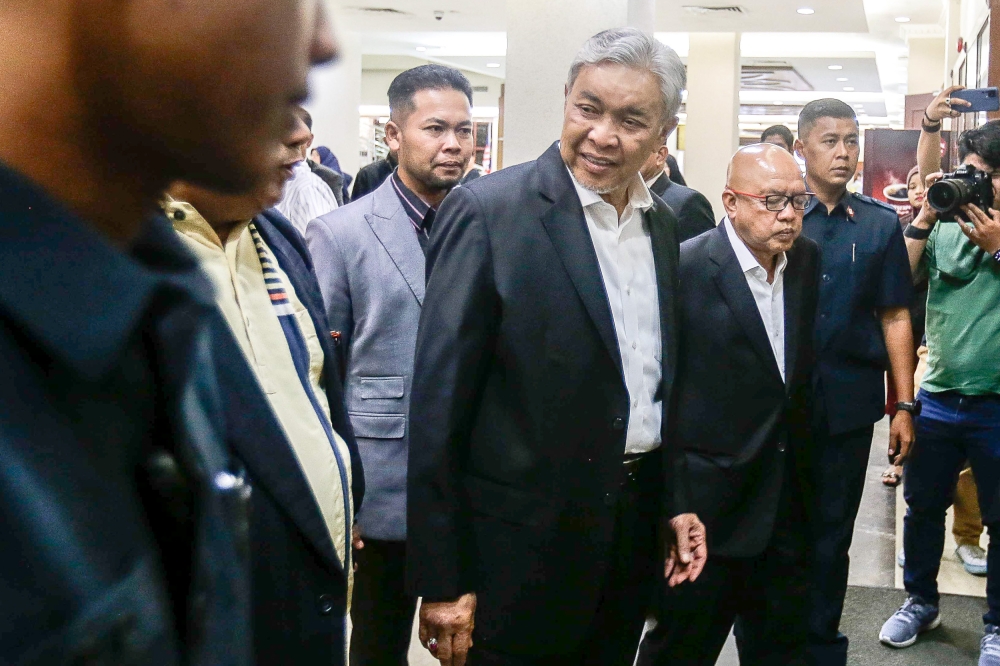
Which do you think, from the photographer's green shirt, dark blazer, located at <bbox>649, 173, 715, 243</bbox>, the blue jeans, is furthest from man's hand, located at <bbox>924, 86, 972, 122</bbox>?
the blue jeans

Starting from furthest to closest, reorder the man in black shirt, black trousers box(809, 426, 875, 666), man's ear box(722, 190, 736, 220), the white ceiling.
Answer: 1. the white ceiling
2. black trousers box(809, 426, 875, 666)
3. man's ear box(722, 190, 736, 220)
4. the man in black shirt

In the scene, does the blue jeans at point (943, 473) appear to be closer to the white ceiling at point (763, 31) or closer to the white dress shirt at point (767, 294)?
the white dress shirt at point (767, 294)

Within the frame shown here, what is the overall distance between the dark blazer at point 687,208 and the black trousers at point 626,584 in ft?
6.06

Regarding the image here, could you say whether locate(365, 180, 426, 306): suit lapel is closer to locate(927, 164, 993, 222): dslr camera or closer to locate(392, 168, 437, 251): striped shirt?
locate(392, 168, 437, 251): striped shirt

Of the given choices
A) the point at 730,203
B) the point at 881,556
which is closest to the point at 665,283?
the point at 730,203

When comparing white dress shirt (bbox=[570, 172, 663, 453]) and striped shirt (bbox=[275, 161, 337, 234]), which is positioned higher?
striped shirt (bbox=[275, 161, 337, 234])

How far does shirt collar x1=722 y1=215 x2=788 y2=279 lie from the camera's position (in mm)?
2934

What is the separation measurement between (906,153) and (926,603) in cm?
324

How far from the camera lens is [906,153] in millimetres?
6316

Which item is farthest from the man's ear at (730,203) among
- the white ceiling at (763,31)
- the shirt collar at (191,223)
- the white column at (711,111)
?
the white column at (711,111)

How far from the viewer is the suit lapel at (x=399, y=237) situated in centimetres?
266

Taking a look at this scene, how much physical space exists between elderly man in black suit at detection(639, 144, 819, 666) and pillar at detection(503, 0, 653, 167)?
63.5 inches

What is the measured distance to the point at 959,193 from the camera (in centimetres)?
355

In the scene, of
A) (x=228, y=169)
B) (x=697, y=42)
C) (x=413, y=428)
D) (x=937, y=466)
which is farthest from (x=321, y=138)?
(x=228, y=169)
